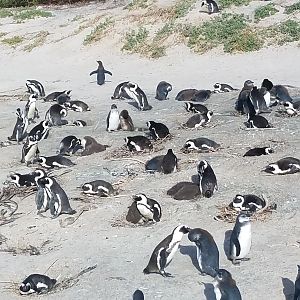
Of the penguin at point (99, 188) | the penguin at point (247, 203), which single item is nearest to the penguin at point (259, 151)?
the penguin at point (247, 203)

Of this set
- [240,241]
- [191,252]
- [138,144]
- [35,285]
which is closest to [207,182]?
[191,252]

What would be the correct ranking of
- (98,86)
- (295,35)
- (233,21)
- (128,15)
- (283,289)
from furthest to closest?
1. (128,15)
2. (233,21)
3. (295,35)
4. (98,86)
5. (283,289)

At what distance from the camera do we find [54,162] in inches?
432

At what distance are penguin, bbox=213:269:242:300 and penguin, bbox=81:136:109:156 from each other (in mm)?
5406

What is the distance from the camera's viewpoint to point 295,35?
19.9 meters

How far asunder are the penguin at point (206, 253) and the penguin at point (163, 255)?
0.21 metres

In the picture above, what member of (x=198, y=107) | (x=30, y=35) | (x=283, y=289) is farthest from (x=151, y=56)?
(x=283, y=289)

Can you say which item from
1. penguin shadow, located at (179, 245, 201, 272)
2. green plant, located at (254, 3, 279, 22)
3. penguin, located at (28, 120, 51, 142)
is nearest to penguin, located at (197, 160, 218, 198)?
penguin shadow, located at (179, 245, 201, 272)

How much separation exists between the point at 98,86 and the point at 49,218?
956 centimetres

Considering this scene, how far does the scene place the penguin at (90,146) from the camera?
11572mm

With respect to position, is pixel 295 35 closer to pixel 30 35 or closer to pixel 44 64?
pixel 44 64

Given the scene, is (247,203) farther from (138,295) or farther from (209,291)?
(138,295)

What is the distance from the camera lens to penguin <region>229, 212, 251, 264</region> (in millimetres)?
7398

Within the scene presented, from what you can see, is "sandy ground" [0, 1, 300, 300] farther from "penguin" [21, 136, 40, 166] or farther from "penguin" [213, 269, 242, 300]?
"penguin" [213, 269, 242, 300]
